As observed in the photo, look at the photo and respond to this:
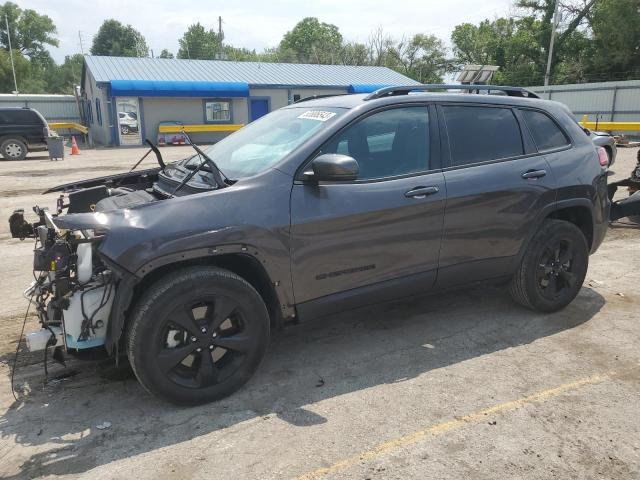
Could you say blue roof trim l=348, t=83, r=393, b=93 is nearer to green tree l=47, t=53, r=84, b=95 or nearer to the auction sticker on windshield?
the auction sticker on windshield

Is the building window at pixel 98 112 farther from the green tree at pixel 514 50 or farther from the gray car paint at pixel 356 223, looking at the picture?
the green tree at pixel 514 50

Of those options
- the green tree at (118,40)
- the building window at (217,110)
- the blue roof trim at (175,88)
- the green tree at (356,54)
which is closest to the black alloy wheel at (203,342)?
the blue roof trim at (175,88)

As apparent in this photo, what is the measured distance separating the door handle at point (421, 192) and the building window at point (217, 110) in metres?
28.0

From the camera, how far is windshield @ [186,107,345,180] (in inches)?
142

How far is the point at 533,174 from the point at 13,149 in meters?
20.2

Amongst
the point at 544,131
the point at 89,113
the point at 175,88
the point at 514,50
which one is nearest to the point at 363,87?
the point at 175,88

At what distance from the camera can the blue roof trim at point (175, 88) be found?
26.9 meters

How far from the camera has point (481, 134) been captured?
4.19m

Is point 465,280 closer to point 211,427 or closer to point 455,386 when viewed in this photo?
point 455,386

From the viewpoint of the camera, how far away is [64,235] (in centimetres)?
321

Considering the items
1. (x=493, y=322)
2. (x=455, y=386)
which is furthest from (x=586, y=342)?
(x=455, y=386)

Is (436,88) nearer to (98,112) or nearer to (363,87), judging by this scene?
(363,87)

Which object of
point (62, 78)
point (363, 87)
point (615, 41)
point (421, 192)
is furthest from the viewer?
point (62, 78)

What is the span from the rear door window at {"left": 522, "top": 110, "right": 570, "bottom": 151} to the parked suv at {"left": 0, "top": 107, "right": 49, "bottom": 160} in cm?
1926
